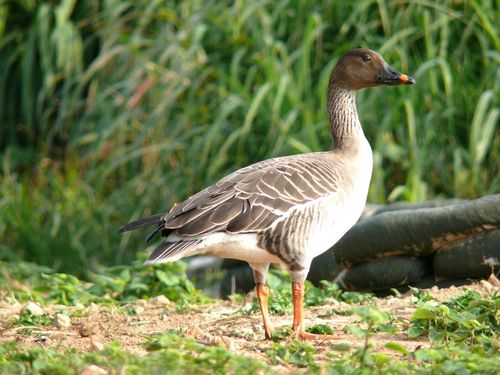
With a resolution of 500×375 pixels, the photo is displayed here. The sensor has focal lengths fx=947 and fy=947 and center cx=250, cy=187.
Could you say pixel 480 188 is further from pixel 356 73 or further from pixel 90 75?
pixel 90 75

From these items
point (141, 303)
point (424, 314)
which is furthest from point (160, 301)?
point (424, 314)

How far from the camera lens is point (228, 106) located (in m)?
9.34

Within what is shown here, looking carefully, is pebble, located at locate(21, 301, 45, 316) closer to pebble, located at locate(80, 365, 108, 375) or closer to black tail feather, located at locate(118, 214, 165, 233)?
black tail feather, located at locate(118, 214, 165, 233)

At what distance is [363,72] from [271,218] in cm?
147

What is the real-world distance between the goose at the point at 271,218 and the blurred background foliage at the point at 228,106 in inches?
127

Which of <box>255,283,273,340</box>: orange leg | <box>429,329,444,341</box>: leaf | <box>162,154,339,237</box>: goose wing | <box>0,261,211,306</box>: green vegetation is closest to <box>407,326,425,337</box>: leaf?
<box>429,329,444,341</box>: leaf

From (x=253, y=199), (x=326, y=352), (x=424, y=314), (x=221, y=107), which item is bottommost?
(x=326, y=352)

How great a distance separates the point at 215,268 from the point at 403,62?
2795 millimetres

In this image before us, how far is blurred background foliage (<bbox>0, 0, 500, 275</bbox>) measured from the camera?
9016 mm

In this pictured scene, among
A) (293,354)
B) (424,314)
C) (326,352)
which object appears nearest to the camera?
(293,354)

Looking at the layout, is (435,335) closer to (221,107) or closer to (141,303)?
(141,303)

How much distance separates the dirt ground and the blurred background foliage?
2909 millimetres

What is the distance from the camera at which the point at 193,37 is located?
32.4 ft

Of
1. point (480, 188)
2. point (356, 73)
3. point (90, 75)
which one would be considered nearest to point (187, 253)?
point (356, 73)
